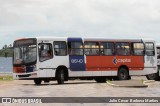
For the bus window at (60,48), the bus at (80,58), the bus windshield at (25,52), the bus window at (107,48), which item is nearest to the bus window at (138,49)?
the bus at (80,58)

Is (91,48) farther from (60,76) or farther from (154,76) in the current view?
(154,76)

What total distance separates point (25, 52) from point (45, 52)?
1200 millimetres

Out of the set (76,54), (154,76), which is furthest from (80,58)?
(154,76)

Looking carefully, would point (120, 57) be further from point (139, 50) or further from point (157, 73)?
point (157, 73)

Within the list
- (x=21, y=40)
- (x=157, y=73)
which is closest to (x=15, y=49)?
(x=21, y=40)

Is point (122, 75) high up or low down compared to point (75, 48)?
down

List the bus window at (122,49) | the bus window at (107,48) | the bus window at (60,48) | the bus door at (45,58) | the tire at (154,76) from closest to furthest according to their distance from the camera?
the bus door at (45,58) → the bus window at (60,48) → the bus window at (107,48) → the bus window at (122,49) → the tire at (154,76)

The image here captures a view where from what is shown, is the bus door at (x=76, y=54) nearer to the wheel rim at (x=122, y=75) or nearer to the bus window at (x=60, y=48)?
the bus window at (x=60, y=48)

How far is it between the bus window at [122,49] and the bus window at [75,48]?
299 centimetres

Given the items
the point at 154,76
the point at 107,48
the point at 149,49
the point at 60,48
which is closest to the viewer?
the point at 60,48

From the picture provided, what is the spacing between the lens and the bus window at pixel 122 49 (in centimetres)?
3392

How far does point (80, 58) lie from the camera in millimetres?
31938

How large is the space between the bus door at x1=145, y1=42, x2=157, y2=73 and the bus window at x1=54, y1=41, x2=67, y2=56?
6.90 metres

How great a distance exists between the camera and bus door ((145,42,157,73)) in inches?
1398
